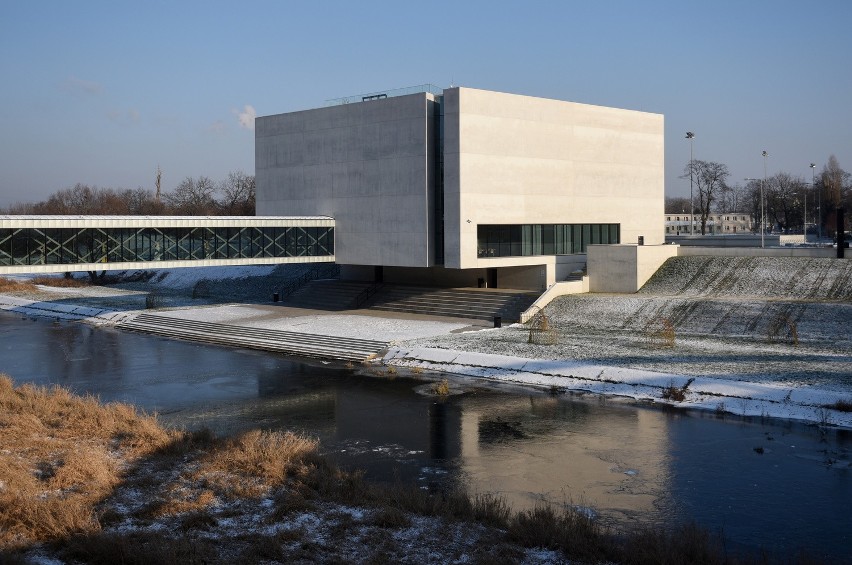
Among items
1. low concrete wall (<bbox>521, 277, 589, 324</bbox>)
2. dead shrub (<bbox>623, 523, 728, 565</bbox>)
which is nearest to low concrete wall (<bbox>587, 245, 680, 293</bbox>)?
low concrete wall (<bbox>521, 277, 589, 324</bbox>)

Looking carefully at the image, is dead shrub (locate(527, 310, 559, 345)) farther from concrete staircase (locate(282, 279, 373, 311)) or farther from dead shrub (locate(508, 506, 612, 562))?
dead shrub (locate(508, 506, 612, 562))

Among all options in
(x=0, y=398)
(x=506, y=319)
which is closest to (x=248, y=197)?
(x=506, y=319)

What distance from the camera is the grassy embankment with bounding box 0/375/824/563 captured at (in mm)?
13391

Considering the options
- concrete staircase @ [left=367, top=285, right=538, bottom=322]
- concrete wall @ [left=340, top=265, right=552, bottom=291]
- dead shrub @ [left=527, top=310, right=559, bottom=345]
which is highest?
concrete wall @ [left=340, top=265, right=552, bottom=291]

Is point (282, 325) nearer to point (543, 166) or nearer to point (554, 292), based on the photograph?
point (554, 292)

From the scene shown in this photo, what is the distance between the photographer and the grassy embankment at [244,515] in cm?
1339

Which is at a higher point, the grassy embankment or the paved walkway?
the paved walkway

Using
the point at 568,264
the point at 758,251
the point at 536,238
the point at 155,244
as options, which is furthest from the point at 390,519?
the point at 758,251

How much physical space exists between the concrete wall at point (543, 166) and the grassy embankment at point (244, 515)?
26.9m

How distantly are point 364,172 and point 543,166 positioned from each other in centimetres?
1068

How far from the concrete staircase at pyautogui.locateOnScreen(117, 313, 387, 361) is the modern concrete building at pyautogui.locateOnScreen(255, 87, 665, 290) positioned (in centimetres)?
966

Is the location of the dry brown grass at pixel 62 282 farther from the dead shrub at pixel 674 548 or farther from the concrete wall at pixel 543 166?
the dead shrub at pixel 674 548

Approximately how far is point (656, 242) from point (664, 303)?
17430 mm

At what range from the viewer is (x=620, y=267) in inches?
1850
